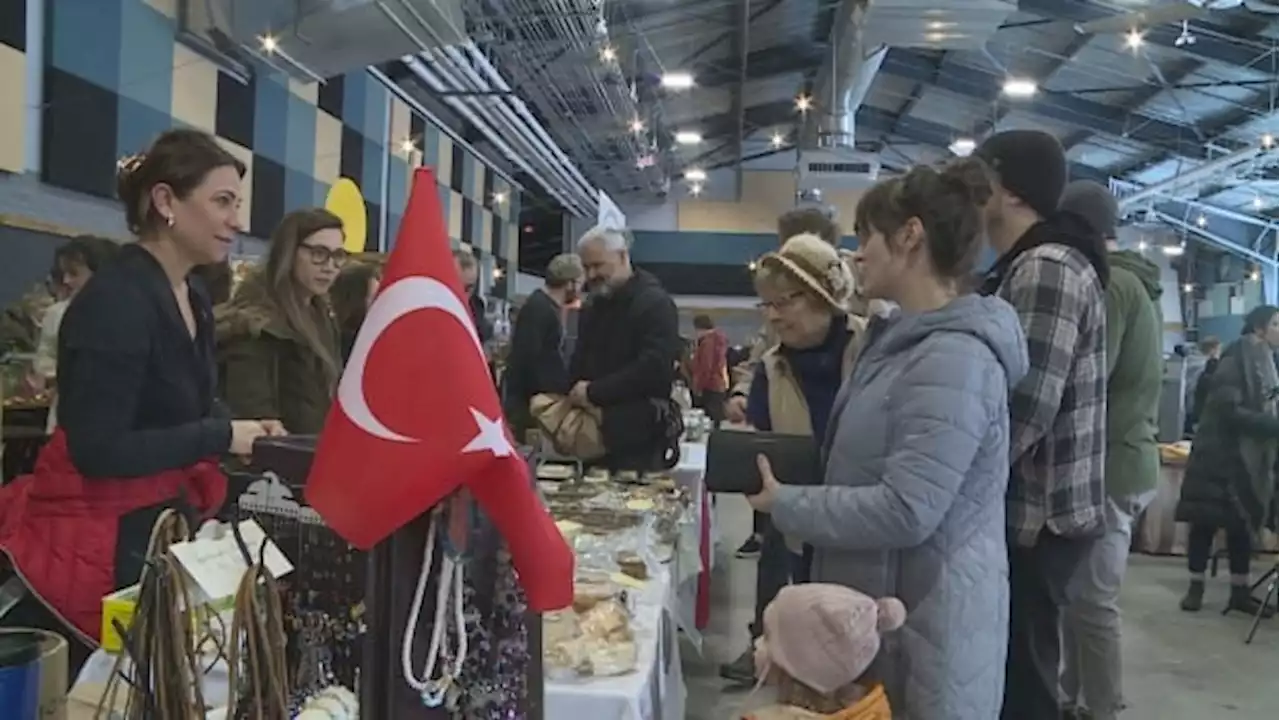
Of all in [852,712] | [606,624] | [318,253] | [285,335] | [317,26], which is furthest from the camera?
[317,26]

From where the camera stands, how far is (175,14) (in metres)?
4.95

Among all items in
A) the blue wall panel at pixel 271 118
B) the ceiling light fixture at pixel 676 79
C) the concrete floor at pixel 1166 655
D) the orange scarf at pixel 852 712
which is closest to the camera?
the orange scarf at pixel 852 712

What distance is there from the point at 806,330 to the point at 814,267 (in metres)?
0.16

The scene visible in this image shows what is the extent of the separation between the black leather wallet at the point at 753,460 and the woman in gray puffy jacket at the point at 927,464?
4.6 inches

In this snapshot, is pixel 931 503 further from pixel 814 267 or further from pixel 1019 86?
pixel 1019 86

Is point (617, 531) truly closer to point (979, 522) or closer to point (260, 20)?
point (979, 522)

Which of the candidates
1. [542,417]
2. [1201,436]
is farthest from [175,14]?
[1201,436]

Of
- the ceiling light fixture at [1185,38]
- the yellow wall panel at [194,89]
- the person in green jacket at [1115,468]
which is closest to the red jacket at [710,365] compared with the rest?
the ceiling light fixture at [1185,38]

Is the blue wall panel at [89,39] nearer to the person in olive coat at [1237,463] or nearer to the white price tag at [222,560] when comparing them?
the white price tag at [222,560]

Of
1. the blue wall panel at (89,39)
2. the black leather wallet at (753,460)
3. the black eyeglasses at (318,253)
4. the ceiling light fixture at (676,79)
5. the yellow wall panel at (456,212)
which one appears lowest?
the black leather wallet at (753,460)

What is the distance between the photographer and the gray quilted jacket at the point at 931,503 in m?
1.52

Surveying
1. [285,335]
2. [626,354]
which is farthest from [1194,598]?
[285,335]

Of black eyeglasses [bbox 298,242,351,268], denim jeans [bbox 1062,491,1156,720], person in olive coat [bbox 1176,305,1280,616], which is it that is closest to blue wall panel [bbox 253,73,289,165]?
black eyeglasses [bbox 298,242,351,268]

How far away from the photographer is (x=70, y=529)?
61.8 inches
